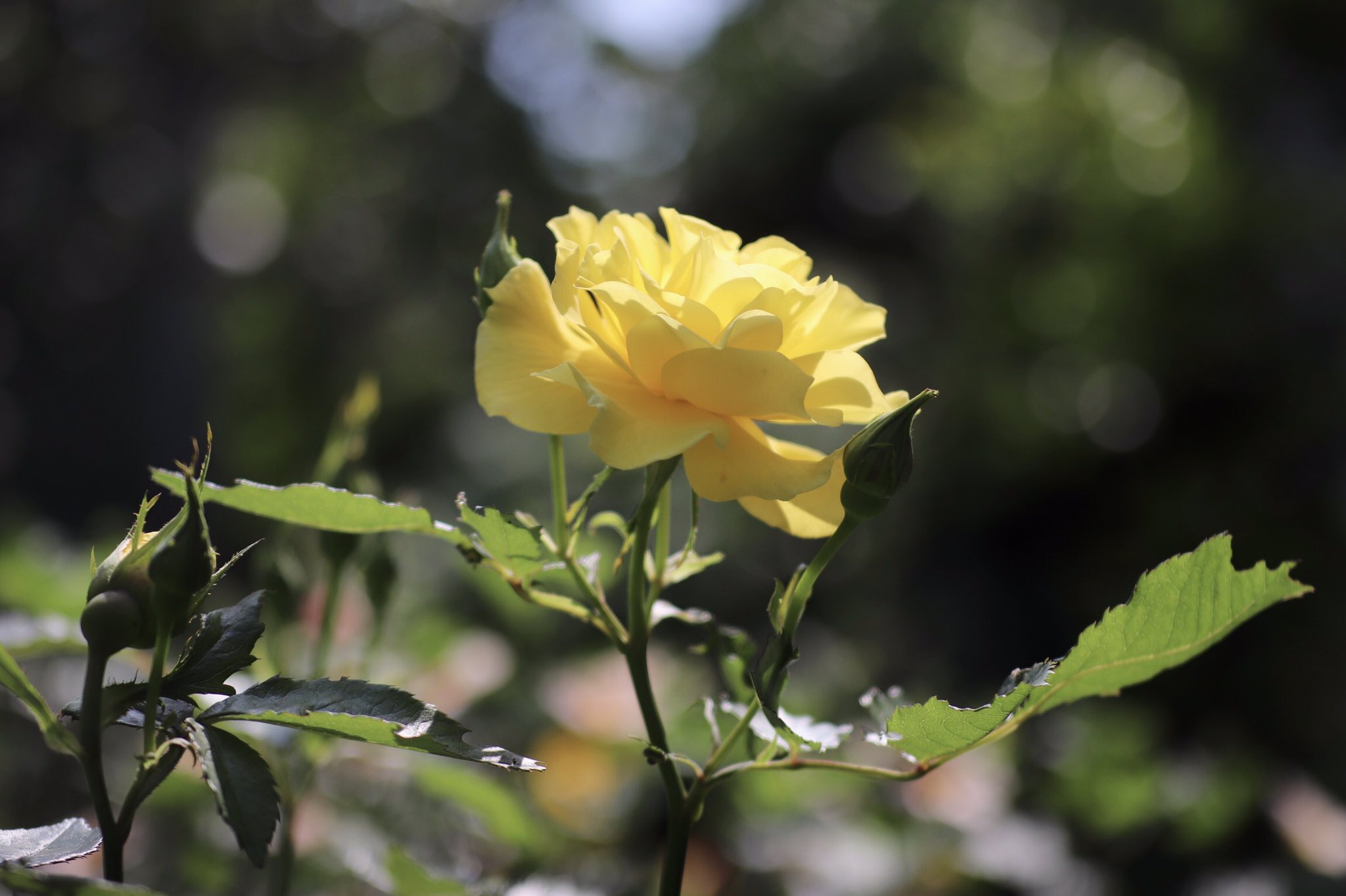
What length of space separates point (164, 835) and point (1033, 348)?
2.42 metres

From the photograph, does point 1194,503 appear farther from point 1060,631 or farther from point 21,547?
point 21,547

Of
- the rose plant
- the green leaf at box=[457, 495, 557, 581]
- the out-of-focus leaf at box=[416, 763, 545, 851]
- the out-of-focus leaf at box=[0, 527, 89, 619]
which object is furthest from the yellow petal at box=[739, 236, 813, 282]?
the out-of-focus leaf at box=[0, 527, 89, 619]

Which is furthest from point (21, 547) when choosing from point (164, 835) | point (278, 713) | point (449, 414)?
point (449, 414)

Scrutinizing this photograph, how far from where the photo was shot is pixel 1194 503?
91.4 inches

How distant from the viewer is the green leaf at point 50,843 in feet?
0.78

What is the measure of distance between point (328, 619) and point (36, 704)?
0.19 metres

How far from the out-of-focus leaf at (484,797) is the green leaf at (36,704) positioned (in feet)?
0.97

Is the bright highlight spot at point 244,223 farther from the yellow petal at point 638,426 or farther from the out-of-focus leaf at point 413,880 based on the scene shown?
the yellow petal at point 638,426

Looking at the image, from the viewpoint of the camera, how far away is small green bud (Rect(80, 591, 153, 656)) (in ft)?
0.73

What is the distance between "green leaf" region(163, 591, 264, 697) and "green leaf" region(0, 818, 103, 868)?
1.8 inches

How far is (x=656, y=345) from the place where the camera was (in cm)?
27

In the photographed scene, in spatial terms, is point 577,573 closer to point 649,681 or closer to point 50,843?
point 649,681

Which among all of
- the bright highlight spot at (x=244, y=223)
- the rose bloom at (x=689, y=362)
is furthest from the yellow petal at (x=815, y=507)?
the bright highlight spot at (x=244, y=223)

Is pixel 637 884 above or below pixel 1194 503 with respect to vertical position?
above
